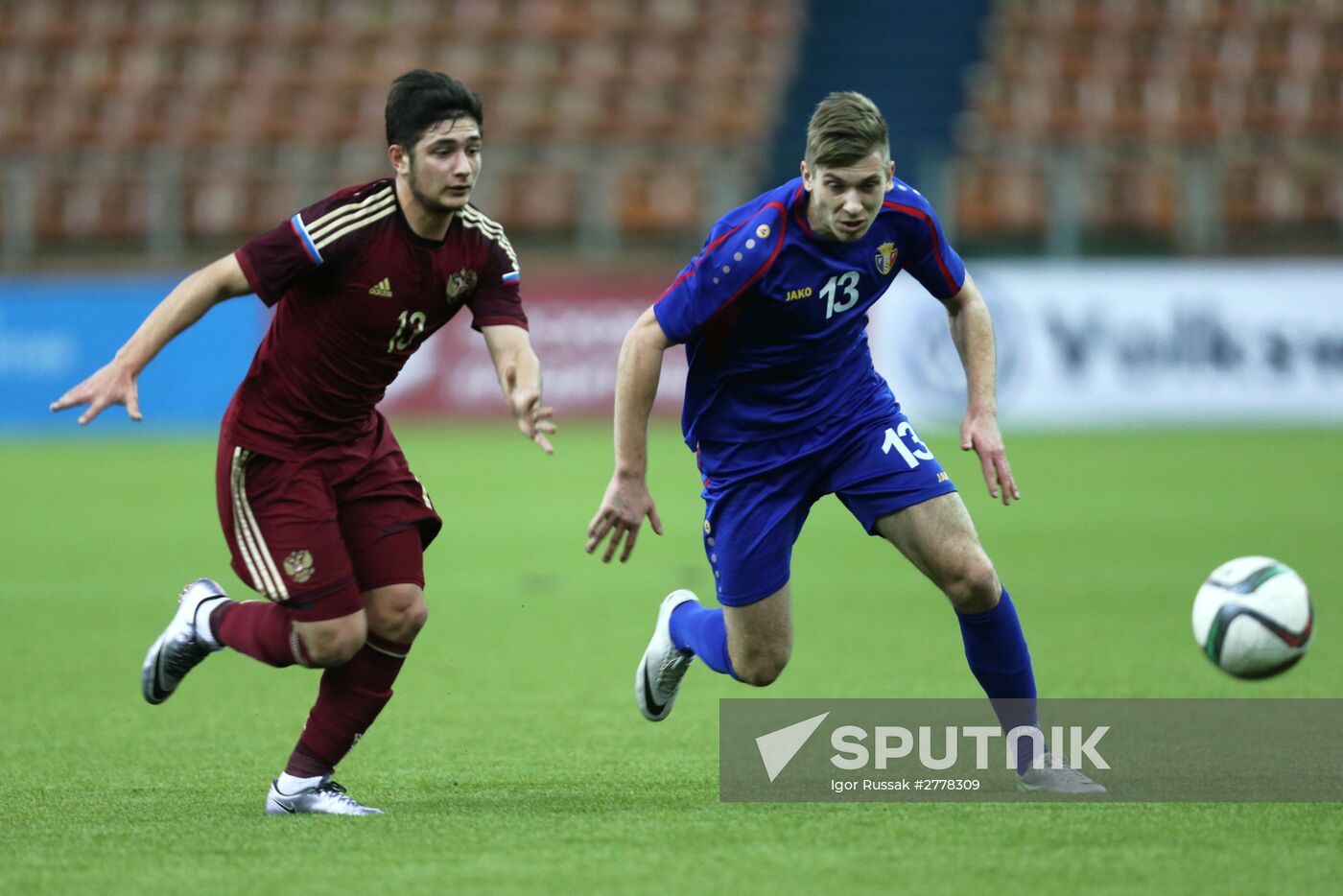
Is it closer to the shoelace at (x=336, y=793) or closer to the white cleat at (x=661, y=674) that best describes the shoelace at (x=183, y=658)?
the shoelace at (x=336, y=793)

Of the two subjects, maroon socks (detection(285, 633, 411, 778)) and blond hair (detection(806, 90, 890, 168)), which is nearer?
blond hair (detection(806, 90, 890, 168))

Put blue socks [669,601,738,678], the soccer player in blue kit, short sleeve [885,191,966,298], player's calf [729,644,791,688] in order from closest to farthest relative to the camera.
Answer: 1. the soccer player in blue kit
2. short sleeve [885,191,966,298]
3. player's calf [729,644,791,688]
4. blue socks [669,601,738,678]

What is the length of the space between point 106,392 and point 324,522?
2.29 feet

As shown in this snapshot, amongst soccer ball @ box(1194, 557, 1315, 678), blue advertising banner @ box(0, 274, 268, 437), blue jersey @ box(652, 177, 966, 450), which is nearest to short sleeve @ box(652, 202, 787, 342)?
blue jersey @ box(652, 177, 966, 450)

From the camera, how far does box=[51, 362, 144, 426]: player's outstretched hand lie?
4.75 meters

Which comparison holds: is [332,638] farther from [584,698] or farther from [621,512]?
[584,698]

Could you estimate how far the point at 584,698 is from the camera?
7102mm

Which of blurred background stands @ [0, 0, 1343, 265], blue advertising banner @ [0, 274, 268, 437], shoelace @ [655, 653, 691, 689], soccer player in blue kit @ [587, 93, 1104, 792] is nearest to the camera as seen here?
soccer player in blue kit @ [587, 93, 1104, 792]

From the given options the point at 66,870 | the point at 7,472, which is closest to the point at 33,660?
the point at 66,870

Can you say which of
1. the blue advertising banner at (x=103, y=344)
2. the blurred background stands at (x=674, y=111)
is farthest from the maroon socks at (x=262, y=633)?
the blurred background stands at (x=674, y=111)

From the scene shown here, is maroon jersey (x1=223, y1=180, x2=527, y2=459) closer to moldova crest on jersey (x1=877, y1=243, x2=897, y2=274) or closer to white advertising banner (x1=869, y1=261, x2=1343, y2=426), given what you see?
moldova crest on jersey (x1=877, y1=243, x2=897, y2=274)

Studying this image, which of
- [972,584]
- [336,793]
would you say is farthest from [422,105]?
[972,584]

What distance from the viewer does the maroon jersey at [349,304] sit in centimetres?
504

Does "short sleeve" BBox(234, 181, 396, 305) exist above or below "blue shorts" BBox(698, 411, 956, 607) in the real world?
above
